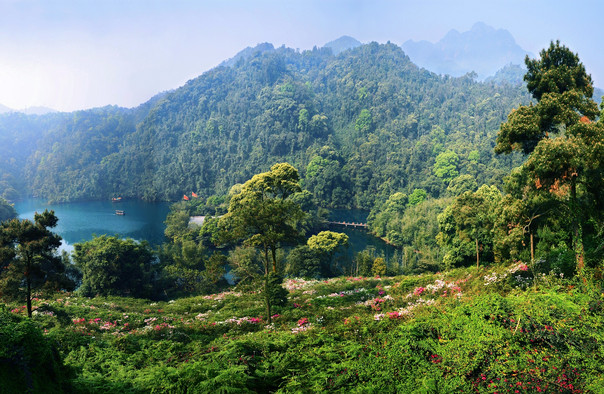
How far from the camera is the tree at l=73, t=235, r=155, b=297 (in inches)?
770

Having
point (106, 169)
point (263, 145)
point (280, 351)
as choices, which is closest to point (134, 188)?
point (106, 169)

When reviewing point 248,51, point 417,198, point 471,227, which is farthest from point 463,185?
point 248,51

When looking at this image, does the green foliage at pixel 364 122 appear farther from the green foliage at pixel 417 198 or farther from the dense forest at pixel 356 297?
the dense forest at pixel 356 297

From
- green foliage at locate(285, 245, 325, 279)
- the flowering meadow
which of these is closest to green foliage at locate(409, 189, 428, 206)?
green foliage at locate(285, 245, 325, 279)

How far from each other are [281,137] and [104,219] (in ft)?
145

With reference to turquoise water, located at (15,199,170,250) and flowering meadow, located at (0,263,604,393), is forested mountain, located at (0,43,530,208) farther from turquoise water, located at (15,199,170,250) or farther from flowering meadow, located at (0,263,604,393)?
flowering meadow, located at (0,263,604,393)

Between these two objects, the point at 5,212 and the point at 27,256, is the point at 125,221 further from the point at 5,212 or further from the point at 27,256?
the point at 27,256

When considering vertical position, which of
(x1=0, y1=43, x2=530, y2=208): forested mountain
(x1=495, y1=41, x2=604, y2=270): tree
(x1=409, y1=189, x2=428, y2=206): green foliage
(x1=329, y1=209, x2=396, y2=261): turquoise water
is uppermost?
(x1=0, y1=43, x2=530, y2=208): forested mountain

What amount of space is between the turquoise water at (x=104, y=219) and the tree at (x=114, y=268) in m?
17.2

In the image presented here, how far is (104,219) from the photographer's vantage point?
5553 centimetres

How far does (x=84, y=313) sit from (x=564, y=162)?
16416 mm

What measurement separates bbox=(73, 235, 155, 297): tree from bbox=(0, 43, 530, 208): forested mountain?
1784 inches

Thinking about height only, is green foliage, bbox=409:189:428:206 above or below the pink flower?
above

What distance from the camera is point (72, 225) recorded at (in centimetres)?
5109
